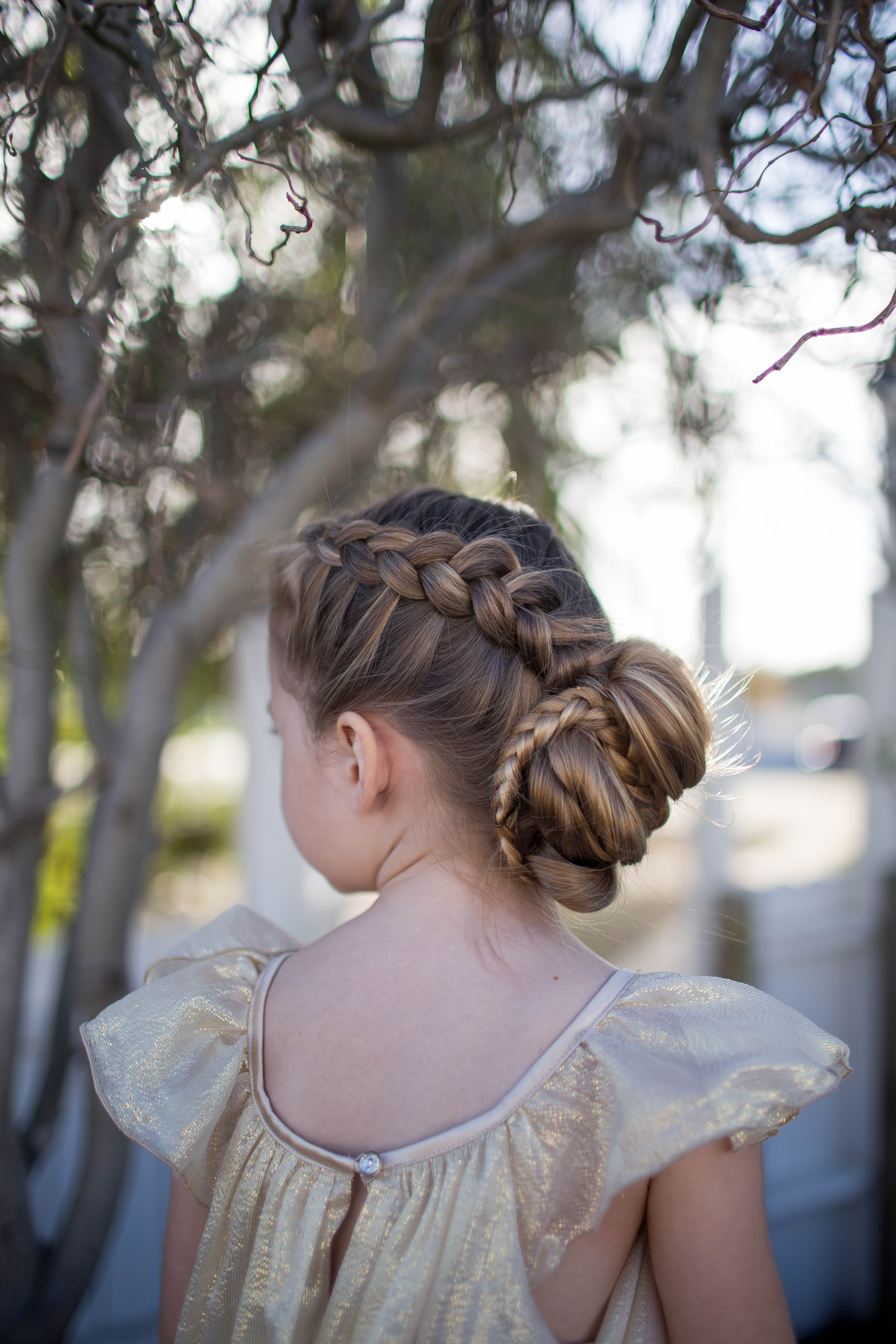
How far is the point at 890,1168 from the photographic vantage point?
2.41 metres

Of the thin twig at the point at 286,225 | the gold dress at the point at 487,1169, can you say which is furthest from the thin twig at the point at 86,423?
the gold dress at the point at 487,1169

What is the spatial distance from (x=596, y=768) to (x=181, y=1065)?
1.76 feet

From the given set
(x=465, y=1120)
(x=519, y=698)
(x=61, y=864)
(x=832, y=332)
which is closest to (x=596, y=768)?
(x=519, y=698)

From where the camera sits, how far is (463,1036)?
825 millimetres

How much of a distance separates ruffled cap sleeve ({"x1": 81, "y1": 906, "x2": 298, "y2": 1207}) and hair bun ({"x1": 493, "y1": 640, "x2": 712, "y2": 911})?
36 centimetres

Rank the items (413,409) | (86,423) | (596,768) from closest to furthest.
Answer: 1. (596,768)
2. (86,423)
3. (413,409)

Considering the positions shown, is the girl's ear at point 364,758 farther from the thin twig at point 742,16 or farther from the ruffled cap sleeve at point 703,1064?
the thin twig at point 742,16

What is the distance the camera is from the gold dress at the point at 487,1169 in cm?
77

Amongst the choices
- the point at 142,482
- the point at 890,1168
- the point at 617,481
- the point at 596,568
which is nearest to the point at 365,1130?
the point at 142,482

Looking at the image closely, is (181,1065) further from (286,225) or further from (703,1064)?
(286,225)

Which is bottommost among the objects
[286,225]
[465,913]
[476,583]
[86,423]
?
[465,913]

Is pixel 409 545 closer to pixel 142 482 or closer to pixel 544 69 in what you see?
pixel 142 482

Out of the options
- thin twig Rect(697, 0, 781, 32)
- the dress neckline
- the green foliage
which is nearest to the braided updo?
the dress neckline

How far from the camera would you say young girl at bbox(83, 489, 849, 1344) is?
78 cm
